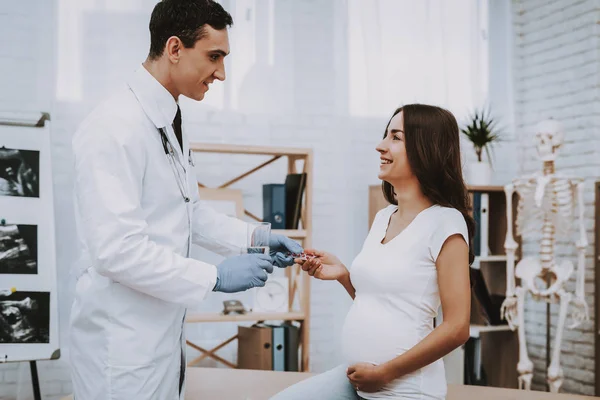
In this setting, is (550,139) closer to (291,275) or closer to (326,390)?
(291,275)

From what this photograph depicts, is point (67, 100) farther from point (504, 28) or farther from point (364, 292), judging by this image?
point (504, 28)

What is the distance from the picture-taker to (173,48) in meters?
1.66

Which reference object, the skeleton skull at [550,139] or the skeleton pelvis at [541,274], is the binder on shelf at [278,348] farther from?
the skeleton skull at [550,139]

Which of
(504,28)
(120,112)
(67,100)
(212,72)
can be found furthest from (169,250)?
(504,28)

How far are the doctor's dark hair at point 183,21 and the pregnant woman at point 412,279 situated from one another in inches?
22.8

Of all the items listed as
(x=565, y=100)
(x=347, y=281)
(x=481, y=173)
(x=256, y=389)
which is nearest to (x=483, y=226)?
(x=481, y=173)

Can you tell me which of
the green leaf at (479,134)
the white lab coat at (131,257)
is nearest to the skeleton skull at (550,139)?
the green leaf at (479,134)

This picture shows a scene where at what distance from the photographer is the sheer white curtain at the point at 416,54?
3859mm

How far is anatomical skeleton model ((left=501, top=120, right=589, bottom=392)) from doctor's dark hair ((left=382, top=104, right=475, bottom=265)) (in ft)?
5.41

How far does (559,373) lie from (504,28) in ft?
7.02

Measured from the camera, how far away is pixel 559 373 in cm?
329

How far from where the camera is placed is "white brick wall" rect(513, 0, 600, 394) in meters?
3.64

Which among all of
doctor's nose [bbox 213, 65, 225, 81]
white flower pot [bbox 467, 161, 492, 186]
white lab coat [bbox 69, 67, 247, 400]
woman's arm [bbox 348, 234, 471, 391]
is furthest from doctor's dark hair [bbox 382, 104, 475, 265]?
white flower pot [bbox 467, 161, 492, 186]

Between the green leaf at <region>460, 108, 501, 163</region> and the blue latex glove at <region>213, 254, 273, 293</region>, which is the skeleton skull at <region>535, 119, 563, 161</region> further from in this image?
the blue latex glove at <region>213, 254, 273, 293</region>
